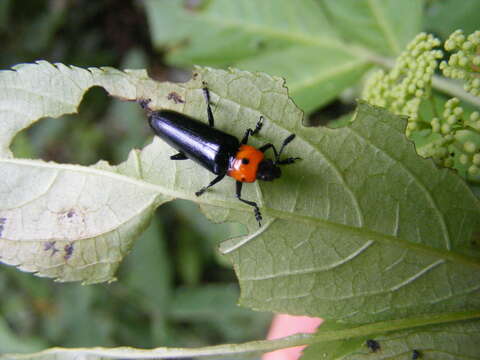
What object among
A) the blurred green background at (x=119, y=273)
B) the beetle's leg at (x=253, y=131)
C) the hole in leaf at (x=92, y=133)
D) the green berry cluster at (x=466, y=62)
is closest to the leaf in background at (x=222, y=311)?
the blurred green background at (x=119, y=273)

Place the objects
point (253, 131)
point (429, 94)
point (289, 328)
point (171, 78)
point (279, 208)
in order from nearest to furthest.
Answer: point (279, 208), point (429, 94), point (253, 131), point (289, 328), point (171, 78)

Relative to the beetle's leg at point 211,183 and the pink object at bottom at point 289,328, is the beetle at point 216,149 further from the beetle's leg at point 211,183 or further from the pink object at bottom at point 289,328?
→ the pink object at bottom at point 289,328

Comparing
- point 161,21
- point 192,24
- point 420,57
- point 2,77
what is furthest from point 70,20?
point 420,57

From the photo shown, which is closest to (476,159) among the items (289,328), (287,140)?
(287,140)

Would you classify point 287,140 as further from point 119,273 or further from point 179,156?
point 119,273

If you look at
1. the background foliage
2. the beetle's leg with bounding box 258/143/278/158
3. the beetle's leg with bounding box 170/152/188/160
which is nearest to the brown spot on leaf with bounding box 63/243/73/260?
Answer: the beetle's leg with bounding box 170/152/188/160
